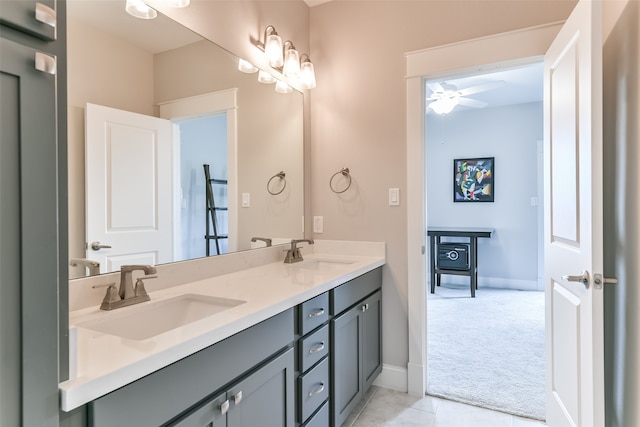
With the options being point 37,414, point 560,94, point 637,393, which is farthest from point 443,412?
point 37,414

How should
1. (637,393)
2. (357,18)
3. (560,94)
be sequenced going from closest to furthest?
(637,393), (560,94), (357,18)

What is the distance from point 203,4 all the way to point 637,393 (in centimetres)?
245

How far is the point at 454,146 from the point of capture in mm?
5254

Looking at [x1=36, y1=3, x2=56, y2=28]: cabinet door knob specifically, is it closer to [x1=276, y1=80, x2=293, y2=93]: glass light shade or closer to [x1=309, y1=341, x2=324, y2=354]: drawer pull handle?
[x1=309, y1=341, x2=324, y2=354]: drawer pull handle

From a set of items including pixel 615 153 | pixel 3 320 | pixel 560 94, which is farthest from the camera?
pixel 560 94

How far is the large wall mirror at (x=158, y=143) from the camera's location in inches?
47.8

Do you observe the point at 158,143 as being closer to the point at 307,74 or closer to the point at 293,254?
the point at 293,254

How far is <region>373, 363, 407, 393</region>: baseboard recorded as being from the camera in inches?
89.2

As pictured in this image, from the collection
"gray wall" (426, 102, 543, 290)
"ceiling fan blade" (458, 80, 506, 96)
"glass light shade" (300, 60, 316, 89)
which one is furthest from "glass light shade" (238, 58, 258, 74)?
"gray wall" (426, 102, 543, 290)

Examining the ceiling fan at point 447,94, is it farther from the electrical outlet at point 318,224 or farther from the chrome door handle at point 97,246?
the chrome door handle at point 97,246

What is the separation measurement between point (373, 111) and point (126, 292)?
6.04 feet

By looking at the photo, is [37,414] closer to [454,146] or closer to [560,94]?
[560,94]

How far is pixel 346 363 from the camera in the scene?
1801 mm

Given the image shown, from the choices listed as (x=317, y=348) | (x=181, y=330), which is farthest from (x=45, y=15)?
(x=317, y=348)
